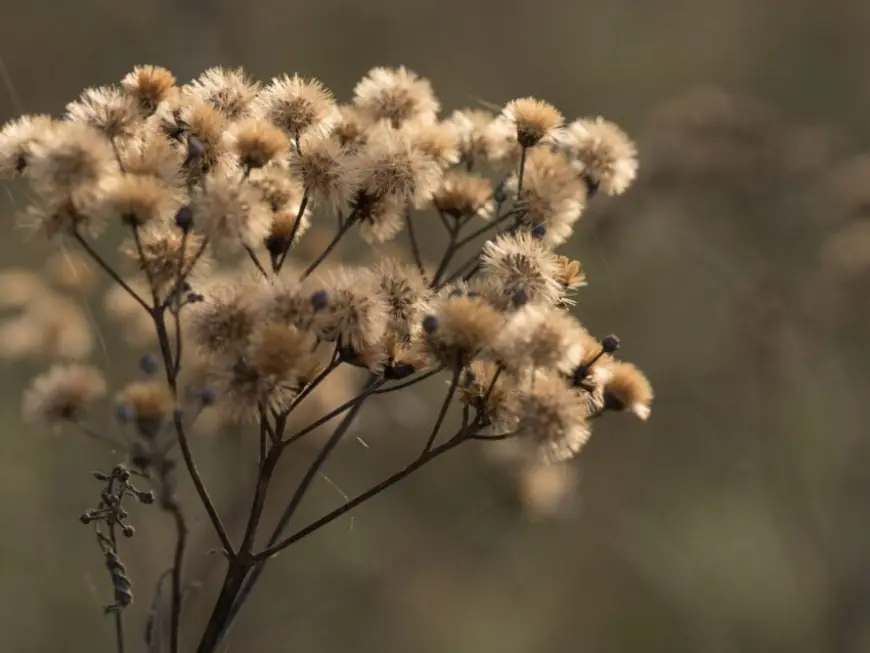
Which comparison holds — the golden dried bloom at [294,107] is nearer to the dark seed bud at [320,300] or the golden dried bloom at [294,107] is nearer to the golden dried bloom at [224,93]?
the golden dried bloom at [224,93]

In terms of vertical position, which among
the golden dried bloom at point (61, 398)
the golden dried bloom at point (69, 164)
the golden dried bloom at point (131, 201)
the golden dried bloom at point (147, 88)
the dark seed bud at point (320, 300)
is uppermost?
the golden dried bloom at point (147, 88)

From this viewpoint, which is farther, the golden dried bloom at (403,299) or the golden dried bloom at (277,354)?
the golden dried bloom at (403,299)

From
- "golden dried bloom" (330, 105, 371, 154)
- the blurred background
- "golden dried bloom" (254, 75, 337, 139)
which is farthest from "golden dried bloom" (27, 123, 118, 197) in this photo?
the blurred background

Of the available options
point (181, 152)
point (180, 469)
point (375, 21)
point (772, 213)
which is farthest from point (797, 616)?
point (375, 21)

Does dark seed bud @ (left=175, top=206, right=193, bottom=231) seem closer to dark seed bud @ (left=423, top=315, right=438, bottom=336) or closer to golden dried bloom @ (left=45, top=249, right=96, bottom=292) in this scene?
dark seed bud @ (left=423, top=315, right=438, bottom=336)

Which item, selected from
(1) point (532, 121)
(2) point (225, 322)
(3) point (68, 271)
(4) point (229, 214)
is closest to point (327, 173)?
(4) point (229, 214)

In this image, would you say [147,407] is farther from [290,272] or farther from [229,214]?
[290,272]


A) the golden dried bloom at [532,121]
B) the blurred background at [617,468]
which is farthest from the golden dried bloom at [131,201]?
the blurred background at [617,468]
